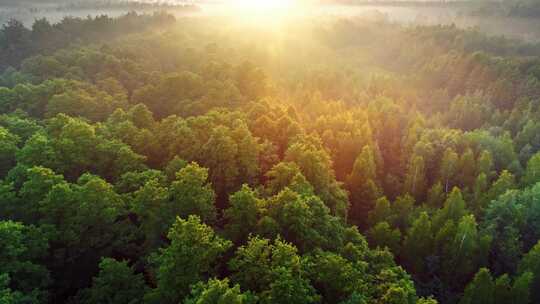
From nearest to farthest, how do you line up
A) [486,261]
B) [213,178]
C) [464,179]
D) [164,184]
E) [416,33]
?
[164,184]
[213,178]
[486,261]
[464,179]
[416,33]

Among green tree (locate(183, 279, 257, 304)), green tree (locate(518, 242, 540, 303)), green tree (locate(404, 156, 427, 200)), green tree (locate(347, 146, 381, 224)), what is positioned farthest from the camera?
green tree (locate(404, 156, 427, 200))

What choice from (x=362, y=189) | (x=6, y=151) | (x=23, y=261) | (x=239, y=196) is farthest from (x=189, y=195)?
(x=362, y=189)

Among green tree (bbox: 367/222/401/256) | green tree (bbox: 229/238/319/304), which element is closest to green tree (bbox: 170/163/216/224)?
green tree (bbox: 229/238/319/304)

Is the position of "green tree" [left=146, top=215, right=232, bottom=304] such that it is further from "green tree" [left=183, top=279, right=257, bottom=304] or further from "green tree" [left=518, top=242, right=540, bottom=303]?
"green tree" [left=518, top=242, right=540, bottom=303]

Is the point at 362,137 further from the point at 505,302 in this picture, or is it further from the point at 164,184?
the point at 164,184

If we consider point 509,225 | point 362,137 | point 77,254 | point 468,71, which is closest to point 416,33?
point 468,71

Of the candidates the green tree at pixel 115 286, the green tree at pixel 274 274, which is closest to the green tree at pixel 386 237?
the green tree at pixel 274 274

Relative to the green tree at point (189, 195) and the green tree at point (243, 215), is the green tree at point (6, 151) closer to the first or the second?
the green tree at point (189, 195)

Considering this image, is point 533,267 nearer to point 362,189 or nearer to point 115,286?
point 362,189
